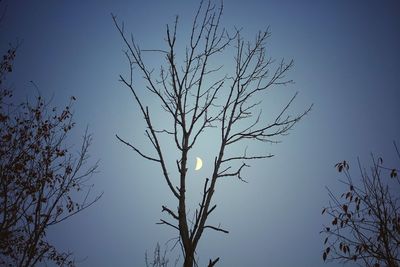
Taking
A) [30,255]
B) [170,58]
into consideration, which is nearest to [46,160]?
[30,255]

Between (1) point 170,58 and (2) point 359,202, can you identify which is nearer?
(1) point 170,58

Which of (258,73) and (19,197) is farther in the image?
(19,197)

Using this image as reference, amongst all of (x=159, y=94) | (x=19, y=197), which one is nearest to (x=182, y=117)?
(x=159, y=94)

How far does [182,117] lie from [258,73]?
1807 millimetres

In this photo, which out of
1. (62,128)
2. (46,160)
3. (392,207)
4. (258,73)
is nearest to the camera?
(258,73)

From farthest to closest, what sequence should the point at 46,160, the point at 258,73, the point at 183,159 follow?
the point at 46,160
the point at 258,73
the point at 183,159

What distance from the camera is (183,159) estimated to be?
106 inches

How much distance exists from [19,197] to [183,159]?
5560mm

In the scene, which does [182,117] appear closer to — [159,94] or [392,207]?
[159,94]

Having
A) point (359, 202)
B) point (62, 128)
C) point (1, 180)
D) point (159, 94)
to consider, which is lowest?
point (359, 202)

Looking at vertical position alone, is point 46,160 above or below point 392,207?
above

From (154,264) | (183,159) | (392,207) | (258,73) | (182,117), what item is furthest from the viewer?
(154,264)

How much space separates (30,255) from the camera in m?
5.40

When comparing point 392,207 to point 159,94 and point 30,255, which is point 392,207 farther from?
point 30,255
